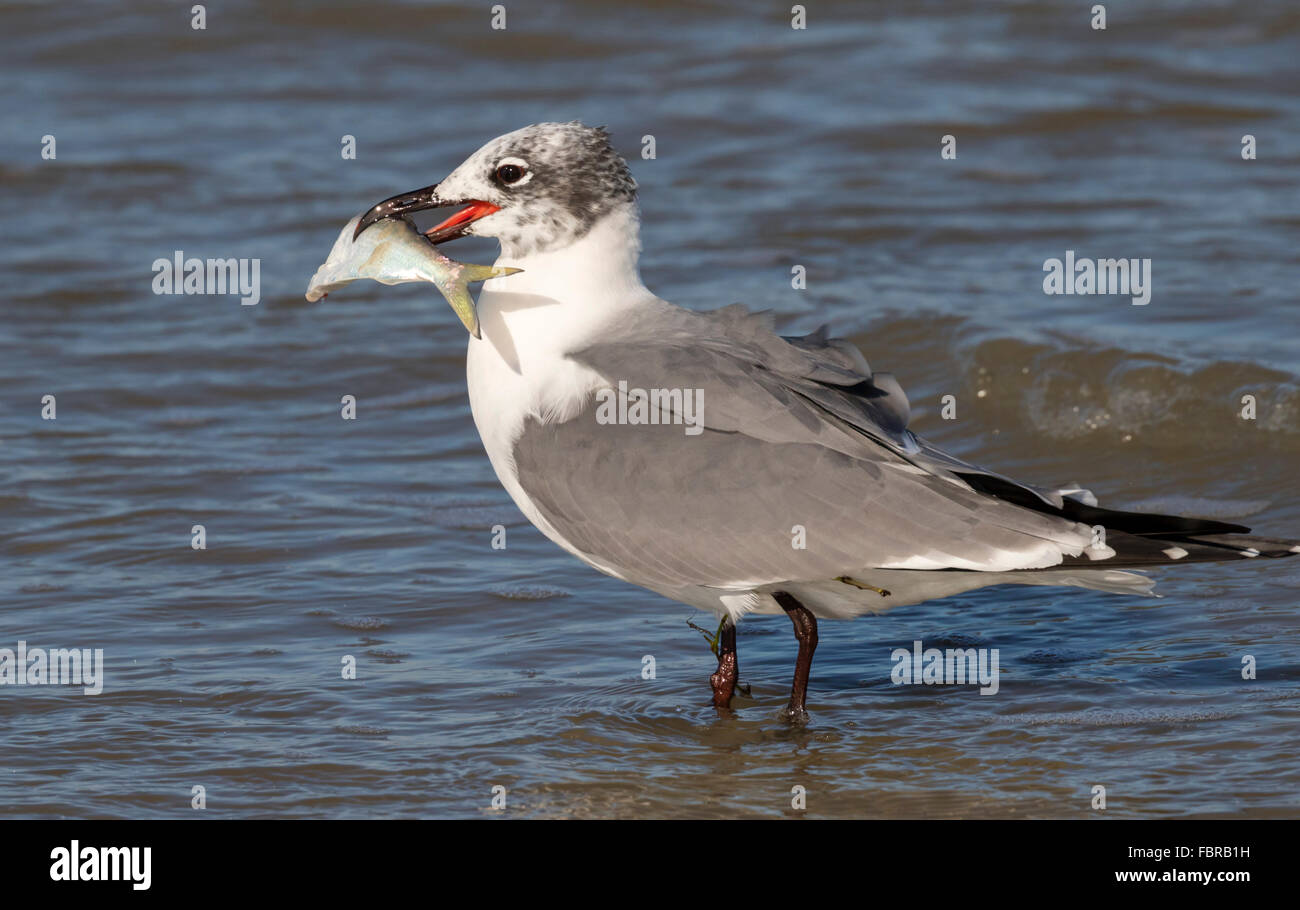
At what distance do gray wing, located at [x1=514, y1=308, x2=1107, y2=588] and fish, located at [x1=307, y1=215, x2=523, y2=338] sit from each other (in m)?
0.41

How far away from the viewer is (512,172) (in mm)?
5438

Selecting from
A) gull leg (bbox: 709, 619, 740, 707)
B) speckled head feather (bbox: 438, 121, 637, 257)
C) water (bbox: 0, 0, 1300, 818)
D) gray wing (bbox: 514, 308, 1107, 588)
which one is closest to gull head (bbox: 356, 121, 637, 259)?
speckled head feather (bbox: 438, 121, 637, 257)

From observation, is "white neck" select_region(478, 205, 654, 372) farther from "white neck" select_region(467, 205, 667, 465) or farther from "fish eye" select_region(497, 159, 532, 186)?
"fish eye" select_region(497, 159, 532, 186)

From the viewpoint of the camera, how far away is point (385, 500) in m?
7.52

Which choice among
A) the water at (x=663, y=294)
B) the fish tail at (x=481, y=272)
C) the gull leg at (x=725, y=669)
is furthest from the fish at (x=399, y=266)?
the water at (x=663, y=294)

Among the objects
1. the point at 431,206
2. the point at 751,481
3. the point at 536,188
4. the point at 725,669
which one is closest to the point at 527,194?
the point at 536,188

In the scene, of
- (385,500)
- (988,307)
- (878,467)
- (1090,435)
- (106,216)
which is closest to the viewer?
(878,467)

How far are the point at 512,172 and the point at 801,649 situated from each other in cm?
175

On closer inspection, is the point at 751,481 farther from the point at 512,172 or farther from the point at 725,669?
the point at 512,172

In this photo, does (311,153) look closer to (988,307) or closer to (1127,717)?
(988,307)

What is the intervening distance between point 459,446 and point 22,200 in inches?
202

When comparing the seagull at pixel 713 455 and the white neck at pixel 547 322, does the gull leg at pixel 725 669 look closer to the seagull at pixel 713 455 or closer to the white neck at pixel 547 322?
the seagull at pixel 713 455
